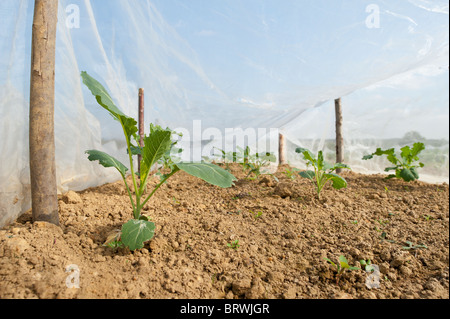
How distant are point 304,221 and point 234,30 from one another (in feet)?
5.21

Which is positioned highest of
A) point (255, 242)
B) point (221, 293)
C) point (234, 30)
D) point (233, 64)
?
point (234, 30)

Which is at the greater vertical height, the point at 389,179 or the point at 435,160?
the point at 435,160

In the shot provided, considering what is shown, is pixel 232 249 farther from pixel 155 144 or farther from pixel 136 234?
pixel 155 144

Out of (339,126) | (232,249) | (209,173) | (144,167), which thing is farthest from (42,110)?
(339,126)

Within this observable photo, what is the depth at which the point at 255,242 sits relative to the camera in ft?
4.85

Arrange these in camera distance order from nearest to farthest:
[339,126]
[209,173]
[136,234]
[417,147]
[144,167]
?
[136,234], [209,173], [144,167], [417,147], [339,126]

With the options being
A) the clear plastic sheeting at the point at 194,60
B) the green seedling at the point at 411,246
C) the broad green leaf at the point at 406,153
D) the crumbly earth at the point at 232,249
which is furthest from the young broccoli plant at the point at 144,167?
the broad green leaf at the point at 406,153

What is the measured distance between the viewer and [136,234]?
1205 millimetres

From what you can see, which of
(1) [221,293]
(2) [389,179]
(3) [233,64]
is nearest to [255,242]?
(1) [221,293]

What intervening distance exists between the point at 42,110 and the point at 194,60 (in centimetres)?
133

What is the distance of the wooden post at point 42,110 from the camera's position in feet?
4.47

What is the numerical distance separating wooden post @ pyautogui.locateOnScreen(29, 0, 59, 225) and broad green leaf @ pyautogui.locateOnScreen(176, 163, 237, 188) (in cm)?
72

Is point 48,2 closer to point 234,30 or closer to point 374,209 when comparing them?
point 234,30
